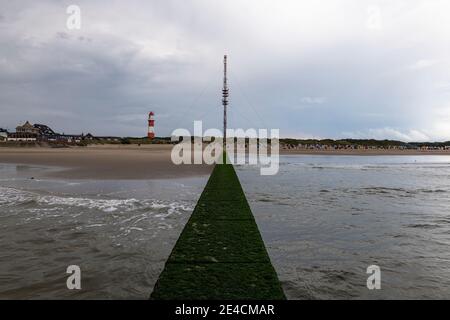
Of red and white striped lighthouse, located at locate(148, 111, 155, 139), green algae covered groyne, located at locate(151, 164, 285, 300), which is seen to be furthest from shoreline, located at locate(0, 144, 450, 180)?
red and white striped lighthouse, located at locate(148, 111, 155, 139)

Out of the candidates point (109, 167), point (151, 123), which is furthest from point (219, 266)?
point (151, 123)

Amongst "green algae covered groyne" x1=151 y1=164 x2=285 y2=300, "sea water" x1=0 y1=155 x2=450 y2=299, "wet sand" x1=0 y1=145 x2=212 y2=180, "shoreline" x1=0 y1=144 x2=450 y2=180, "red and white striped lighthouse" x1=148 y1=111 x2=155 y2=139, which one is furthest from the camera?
"red and white striped lighthouse" x1=148 y1=111 x2=155 y2=139

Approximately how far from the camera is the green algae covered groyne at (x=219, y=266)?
3.92 meters

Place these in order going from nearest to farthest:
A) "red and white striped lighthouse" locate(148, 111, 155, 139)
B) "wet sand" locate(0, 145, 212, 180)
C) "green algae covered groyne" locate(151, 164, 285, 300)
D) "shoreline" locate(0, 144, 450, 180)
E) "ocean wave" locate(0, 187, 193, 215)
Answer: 1. "green algae covered groyne" locate(151, 164, 285, 300)
2. "ocean wave" locate(0, 187, 193, 215)
3. "shoreline" locate(0, 144, 450, 180)
4. "wet sand" locate(0, 145, 212, 180)
5. "red and white striped lighthouse" locate(148, 111, 155, 139)

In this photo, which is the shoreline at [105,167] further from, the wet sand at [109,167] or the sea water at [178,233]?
the sea water at [178,233]

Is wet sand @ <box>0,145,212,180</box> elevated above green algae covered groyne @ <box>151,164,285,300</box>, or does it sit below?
above

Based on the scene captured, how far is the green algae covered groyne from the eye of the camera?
12.9ft

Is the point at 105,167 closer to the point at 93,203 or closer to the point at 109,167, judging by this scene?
the point at 109,167

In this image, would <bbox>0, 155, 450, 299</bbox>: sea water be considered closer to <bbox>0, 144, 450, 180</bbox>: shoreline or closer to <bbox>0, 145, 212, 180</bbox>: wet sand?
<bbox>0, 144, 450, 180</bbox>: shoreline

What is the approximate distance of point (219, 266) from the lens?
15.5 ft

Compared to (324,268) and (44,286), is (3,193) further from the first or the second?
(324,268)
